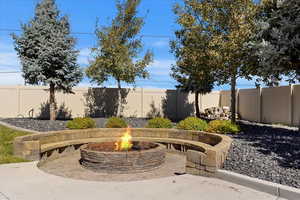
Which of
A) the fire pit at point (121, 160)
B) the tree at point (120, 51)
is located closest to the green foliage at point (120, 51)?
the tree at point (120, 51)

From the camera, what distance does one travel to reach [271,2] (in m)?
11.1

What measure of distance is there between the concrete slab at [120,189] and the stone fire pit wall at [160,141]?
344 millimetres

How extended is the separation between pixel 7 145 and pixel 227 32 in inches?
367

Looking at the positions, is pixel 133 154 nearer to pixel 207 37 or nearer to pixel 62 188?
pixel 62 188

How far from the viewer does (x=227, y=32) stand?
12148 millimetres

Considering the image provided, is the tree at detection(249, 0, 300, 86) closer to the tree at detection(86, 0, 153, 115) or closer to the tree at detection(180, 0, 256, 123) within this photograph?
the tree at detection(180, 0, 256, 123)

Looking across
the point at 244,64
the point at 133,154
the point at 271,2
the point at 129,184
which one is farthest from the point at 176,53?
the point at 129,184

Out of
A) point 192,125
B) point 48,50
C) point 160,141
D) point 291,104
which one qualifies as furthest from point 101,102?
point 291,104

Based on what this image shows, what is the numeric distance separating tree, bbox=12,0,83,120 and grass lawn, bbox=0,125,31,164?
328 centimetres

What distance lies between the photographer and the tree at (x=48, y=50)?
12.8 meters

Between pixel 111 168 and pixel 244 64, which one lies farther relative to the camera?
pixel 244 64

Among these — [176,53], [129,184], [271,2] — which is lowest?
[129,184]

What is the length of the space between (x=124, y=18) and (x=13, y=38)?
5.80 metres

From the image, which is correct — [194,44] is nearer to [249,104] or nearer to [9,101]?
[249,104]
